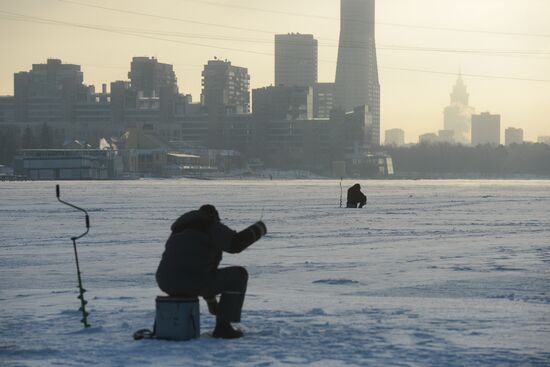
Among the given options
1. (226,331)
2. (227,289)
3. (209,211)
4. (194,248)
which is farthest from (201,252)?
(226,331)

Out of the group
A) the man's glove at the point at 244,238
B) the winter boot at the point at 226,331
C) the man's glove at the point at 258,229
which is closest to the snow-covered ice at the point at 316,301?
the winter boot at the point at 226,331

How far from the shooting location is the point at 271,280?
1652cm

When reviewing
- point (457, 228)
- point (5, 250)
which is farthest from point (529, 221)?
point (5, 250)

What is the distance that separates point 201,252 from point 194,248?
0.09 meters

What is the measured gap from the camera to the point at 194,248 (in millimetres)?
10633

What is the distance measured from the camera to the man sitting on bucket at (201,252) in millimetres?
10633

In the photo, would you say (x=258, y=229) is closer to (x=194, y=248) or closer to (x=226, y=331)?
(x=194, y=248)

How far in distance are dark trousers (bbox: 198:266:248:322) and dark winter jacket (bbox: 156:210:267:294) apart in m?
0.18

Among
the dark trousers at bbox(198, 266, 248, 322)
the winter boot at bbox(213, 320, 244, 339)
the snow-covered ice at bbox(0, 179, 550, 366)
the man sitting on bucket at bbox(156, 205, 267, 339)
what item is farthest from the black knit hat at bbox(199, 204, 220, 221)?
the snow-covered ice at bbox(0, 179, 550, 366)

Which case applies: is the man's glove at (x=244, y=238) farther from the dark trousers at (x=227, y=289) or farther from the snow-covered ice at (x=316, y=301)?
the snow-covered ice at (x=316, y=301)

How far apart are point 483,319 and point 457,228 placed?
19.6m

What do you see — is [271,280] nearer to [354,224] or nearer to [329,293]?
[329,293]

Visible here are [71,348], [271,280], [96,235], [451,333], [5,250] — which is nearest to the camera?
[71,348]

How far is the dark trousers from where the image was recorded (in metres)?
10.9
